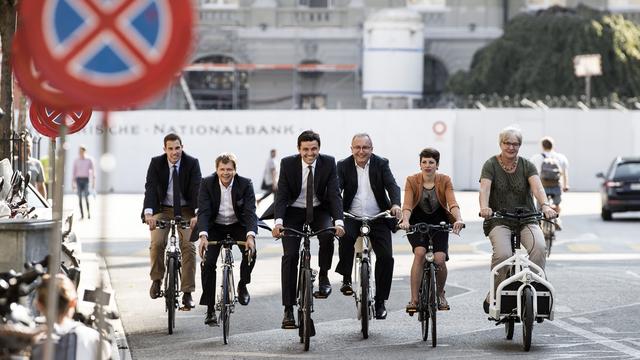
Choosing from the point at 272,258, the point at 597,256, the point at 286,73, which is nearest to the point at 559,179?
the point at 597,256

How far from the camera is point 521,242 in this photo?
13438 mm

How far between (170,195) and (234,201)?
139 centimetres

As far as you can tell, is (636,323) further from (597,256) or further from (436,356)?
(597,256)

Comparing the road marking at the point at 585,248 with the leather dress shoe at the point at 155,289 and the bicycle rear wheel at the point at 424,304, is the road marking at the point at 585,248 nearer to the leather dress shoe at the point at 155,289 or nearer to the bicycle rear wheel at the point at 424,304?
the leather dress shoe at the point at 155,289

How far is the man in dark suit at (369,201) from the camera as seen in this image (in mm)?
14117

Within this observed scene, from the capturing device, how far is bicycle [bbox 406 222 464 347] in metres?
13.1

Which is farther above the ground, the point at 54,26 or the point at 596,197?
the point at 54,26

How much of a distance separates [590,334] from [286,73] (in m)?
51.1

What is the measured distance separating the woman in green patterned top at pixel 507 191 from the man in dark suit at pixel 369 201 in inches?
34.5

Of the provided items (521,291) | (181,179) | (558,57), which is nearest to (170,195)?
(181,179)

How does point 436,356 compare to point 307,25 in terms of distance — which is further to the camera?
point 307,25

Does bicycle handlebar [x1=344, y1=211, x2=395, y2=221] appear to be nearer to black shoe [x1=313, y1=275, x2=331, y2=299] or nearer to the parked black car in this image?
black shoe [x1=313, y1=275, x2=331, y2=299]

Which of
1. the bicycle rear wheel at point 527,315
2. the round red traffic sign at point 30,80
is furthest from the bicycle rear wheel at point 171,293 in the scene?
the round red traffic sign at point 30,80

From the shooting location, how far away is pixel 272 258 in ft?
76.4
